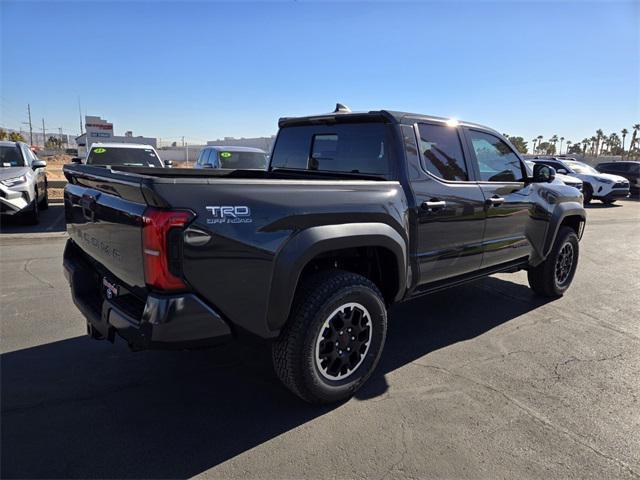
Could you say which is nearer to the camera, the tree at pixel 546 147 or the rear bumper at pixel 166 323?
the rear bumper at pixel 166 323

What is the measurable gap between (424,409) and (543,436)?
72cm

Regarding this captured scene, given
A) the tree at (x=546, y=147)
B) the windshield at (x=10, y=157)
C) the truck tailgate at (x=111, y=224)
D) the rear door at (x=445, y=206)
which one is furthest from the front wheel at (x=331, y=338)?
the tree at (x=546, y=147)

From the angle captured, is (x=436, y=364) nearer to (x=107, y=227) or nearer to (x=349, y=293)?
(x=349, y=293)

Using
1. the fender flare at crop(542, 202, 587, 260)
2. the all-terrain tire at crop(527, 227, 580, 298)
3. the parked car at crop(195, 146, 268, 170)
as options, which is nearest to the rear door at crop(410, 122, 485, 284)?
the fender flare at crop(542, 202, 587, 260)

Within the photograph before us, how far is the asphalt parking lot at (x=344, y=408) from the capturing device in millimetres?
2473

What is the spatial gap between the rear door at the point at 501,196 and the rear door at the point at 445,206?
146 mm

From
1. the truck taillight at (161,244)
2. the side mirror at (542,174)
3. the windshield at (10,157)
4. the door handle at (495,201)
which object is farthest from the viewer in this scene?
the windshield at (10,157)

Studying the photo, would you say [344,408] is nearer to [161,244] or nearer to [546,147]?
[161,244]

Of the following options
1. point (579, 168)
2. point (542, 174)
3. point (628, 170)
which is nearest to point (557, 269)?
point (542, 174)

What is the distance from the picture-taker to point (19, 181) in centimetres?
868

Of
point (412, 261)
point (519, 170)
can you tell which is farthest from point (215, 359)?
point (519, 170)

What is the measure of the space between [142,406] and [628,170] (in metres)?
25.2

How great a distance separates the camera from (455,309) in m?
5.06

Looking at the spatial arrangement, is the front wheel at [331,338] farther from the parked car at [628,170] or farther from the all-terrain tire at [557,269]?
the parked car at [628,170]
